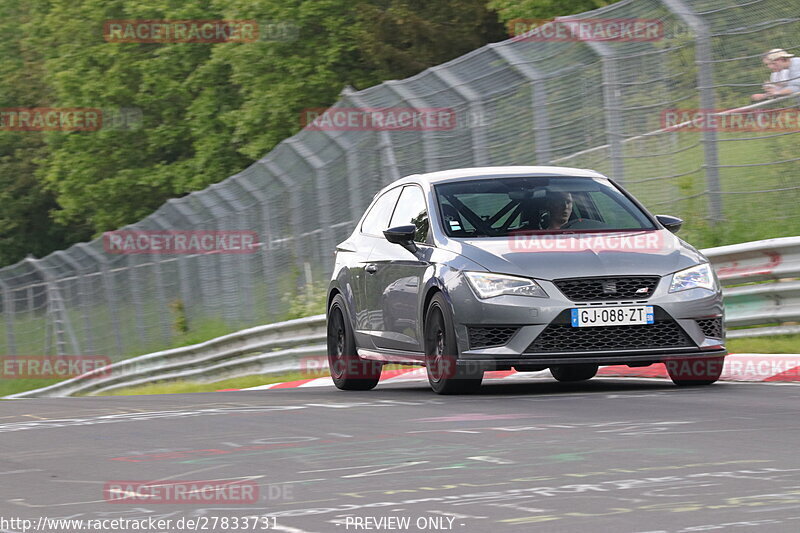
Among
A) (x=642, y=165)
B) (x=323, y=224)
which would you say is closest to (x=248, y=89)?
(x=323, y=224)

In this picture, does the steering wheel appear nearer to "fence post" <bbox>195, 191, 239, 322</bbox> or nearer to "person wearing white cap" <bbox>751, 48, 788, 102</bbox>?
"person wearing white cap" <bbox>751, 48, 788, 102</bbox>

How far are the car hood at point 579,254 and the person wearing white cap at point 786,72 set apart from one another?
322cm

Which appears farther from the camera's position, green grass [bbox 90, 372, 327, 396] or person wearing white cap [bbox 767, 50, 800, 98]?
green grass [bbox 90, 372, 327, 396]

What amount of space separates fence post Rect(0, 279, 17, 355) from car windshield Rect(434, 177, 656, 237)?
27430mm

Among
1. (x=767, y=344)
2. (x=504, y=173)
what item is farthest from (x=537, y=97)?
(x=767, y=344)

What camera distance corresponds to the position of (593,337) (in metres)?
10.3

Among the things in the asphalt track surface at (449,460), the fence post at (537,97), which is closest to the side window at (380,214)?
the asphalt track surface at (449,460)

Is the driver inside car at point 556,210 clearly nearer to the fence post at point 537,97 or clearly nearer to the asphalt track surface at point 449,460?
the asphalt track surface at point 449,460

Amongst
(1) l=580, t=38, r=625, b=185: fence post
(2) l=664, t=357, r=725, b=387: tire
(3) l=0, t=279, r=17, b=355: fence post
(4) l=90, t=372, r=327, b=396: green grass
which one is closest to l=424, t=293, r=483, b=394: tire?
(2) l=664, t=357, r=725, b=387: tire

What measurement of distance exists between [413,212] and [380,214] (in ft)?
3.56

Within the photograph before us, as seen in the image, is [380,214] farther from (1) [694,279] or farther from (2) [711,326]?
(2) [711,326]

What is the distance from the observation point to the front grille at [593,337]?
1027 centimetres

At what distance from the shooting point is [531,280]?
1029 cm

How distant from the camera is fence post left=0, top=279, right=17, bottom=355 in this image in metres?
37.8
